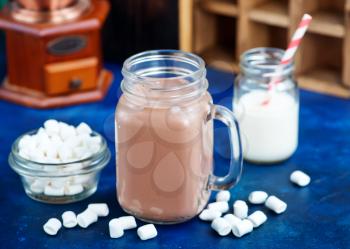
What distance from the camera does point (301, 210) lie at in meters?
1.45

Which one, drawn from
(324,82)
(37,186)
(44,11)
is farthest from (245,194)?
(44,11)

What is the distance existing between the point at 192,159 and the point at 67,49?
616 mm

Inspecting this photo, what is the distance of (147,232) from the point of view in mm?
1356

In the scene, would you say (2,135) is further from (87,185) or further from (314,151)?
(314,151)

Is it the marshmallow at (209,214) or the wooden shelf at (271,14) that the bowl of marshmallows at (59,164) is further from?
the wooden shelf at (271,14)

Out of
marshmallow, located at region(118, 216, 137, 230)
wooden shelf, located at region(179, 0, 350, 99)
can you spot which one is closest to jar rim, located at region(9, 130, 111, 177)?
marshmallow, located at region(118, 216, 137, 230)

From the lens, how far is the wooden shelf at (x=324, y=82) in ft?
6.22

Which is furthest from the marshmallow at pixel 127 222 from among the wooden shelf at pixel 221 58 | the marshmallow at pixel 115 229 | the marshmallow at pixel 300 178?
the wooden shelf at pixel 221 58

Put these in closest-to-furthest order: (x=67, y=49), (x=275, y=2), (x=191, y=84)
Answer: (x=191, y=84), (x=67, y=49), (x=275, y=2)

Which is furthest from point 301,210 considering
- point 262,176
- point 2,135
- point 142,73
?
point 2,135

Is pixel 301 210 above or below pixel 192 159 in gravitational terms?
below

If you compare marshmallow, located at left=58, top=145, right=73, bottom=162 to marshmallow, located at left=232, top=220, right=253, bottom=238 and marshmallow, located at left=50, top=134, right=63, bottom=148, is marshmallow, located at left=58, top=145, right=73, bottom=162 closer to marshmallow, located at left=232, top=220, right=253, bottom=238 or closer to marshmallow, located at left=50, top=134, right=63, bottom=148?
marshmallow, located at left=50, top=134, right=63, bottom=148

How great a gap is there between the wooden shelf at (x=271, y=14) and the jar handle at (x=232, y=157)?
0.56 metres

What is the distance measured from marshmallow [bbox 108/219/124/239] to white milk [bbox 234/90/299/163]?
34 centimetres
